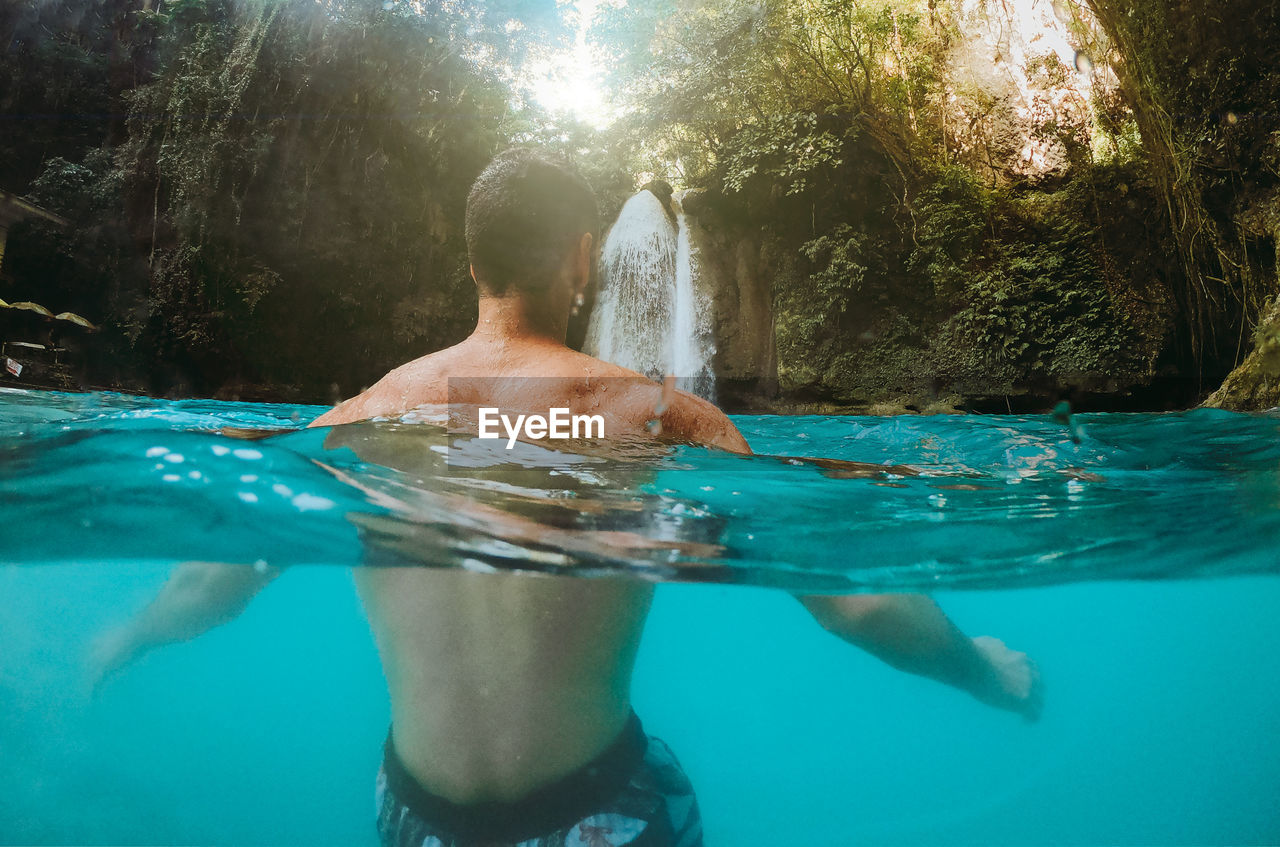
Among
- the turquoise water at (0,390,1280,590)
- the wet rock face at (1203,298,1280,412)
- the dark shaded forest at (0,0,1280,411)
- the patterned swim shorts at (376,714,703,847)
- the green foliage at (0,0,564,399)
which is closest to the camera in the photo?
the patterned swim shorts at (376,714,703,847)

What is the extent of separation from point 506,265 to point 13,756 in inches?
380

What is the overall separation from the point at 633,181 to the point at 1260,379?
1263 centimetres

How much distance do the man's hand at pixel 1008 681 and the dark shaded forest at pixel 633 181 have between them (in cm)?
903

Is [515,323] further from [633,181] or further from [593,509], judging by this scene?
[633,181]

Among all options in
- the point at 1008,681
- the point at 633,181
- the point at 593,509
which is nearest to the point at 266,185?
the point at 633,181

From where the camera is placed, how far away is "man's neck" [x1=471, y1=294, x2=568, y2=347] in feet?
7.94

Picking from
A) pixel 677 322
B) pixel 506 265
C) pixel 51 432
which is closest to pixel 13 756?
pixel 51 432

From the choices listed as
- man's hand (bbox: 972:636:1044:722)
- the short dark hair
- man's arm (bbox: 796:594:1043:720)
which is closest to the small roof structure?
the short dark hair

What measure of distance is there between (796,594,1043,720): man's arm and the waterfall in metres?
9.51

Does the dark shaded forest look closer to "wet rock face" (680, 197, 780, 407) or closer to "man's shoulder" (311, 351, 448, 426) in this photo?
"wet rock face" (680, 197, 780, 407)

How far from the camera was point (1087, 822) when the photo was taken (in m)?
15.2

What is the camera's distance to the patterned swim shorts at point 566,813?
2.09m

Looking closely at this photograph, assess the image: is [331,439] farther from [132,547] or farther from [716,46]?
[716,46]

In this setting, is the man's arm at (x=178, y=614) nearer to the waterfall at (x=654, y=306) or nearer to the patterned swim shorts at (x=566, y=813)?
the patterned swim shorts at (x=566, y=813)
